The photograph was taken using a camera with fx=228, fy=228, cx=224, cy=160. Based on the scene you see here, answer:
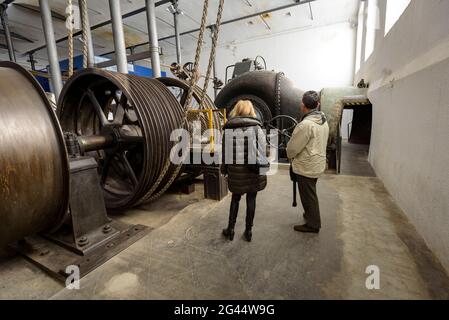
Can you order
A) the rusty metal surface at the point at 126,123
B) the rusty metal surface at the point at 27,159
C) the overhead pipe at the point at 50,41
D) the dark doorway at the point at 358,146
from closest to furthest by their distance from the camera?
the rusty metal surface at the point at 27,159 → the rusty metal surface at the point at 126,123 → the dark doorway at the point at 358,146 → the overhead pipe at the point at 50,41

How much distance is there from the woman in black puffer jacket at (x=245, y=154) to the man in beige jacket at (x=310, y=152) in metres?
0.32

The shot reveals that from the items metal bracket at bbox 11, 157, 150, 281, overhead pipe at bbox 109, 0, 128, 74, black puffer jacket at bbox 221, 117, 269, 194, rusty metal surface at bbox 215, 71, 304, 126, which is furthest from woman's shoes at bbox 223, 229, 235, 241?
overhead pipe at bbox 109, 0, 128, 74

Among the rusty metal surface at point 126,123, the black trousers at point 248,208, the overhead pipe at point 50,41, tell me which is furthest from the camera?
the overhead pipe at point 50,41

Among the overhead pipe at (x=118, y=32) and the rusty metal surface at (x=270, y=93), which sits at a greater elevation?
the overhead pipe at (x=118, y=32)

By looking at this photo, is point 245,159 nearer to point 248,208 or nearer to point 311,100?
point 248,208

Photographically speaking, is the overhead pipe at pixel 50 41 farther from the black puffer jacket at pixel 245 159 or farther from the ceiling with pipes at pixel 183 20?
the black puffer jacket at pixel 245 159

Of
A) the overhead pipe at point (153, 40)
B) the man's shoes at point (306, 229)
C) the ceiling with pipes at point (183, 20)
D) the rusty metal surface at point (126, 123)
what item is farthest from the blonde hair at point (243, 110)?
the ceiling with pipes at point (183, 20)

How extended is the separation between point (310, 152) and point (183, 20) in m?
7.28

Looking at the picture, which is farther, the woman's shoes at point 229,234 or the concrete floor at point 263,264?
A: the woman's shoes at point 229,234

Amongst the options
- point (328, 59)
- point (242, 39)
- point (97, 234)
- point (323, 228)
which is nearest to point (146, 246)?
point (97, 234)

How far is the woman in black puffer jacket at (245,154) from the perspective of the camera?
187 centimetres

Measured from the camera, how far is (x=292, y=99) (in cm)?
469

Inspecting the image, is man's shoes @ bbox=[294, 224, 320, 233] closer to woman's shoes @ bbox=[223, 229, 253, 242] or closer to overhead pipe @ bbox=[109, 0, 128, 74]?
woman's shoes @ bbox=[223, 229, 253, 242]

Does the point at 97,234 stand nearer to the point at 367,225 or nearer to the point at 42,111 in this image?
the point at 42,111
